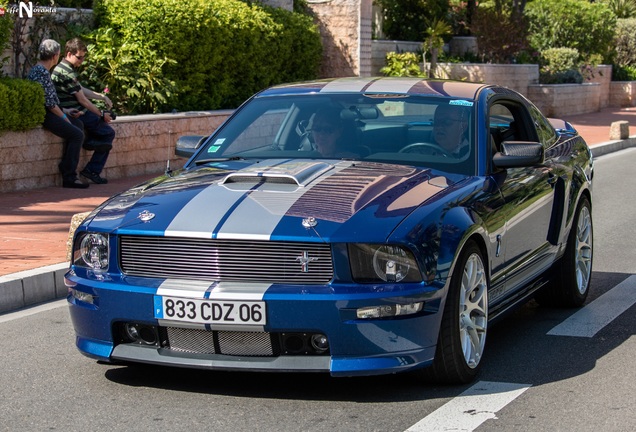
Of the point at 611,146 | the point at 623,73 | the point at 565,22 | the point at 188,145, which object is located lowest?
the point at 623,73

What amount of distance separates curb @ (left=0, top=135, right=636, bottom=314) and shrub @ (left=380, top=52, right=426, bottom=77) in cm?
1768

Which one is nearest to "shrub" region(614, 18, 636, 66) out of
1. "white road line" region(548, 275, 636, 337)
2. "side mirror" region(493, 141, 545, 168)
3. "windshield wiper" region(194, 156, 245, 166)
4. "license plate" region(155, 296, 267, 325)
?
"white road line" region(548, 275, 636, 337)

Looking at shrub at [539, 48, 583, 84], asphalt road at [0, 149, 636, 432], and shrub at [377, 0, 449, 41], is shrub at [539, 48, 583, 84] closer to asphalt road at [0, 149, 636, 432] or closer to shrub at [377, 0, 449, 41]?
shrub at [377, 0, 449, 41]

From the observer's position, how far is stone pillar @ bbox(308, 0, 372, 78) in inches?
919

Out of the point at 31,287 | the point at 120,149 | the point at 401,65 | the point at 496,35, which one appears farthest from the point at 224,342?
the point at 496,35

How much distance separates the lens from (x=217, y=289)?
538cm

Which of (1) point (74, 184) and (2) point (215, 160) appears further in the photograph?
(1) point (74, 184)

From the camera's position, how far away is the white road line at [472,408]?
522 centimetres

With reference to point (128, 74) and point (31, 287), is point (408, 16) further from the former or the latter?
point (31, 287)

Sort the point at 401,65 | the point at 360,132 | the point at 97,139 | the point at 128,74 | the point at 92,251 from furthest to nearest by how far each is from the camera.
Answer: the point at 401,65 < the point at 128,74 < the point at 97,139 < the point at 360,132 < the point at 92,251

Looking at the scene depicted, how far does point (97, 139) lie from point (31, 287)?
A: 20.3ft

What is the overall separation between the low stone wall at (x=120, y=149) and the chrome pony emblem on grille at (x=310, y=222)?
851 cm

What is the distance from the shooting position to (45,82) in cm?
1369

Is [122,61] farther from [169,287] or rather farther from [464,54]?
[464,54]
